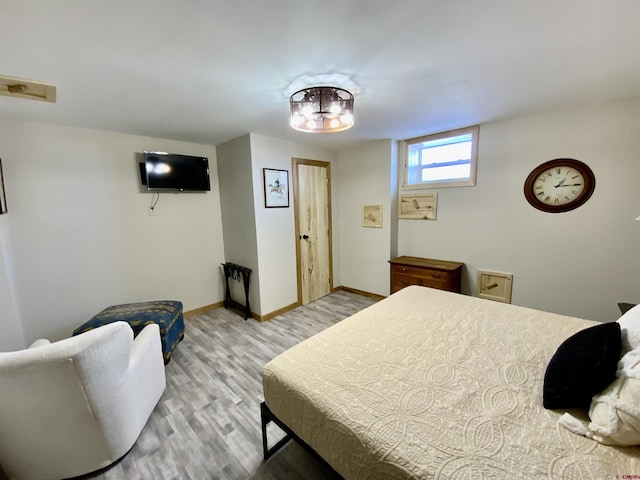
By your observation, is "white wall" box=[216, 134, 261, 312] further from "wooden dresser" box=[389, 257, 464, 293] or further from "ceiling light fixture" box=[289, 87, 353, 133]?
"wooden dresser" box=[389, 257, 464, 293]

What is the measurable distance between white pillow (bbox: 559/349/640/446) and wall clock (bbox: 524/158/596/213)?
2.06 meters

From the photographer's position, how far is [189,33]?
1239 millimetres

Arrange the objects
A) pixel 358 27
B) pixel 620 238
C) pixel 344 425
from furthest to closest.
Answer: pixel 620 238, pixel 358 27, pixel 344 425

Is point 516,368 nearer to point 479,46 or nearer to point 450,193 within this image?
point 479,46

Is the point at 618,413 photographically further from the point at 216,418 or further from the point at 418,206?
the point at 418,206

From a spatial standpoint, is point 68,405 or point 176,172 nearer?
point 68,405

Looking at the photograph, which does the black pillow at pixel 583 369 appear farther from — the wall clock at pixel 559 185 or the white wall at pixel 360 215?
the white wall at pixel 360 215

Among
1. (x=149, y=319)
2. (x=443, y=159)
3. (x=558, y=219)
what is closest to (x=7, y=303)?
(x=149, y=319)

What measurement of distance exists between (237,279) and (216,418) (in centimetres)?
195

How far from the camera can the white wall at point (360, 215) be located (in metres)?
3.60

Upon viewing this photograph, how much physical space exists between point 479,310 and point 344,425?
1.48m

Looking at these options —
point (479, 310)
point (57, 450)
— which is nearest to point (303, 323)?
point (479, 310)

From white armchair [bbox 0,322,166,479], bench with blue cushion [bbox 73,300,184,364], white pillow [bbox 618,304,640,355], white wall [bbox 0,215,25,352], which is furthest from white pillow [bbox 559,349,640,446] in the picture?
white wall [bbox 0,215,25,352]

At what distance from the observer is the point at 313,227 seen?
3.84 meters
